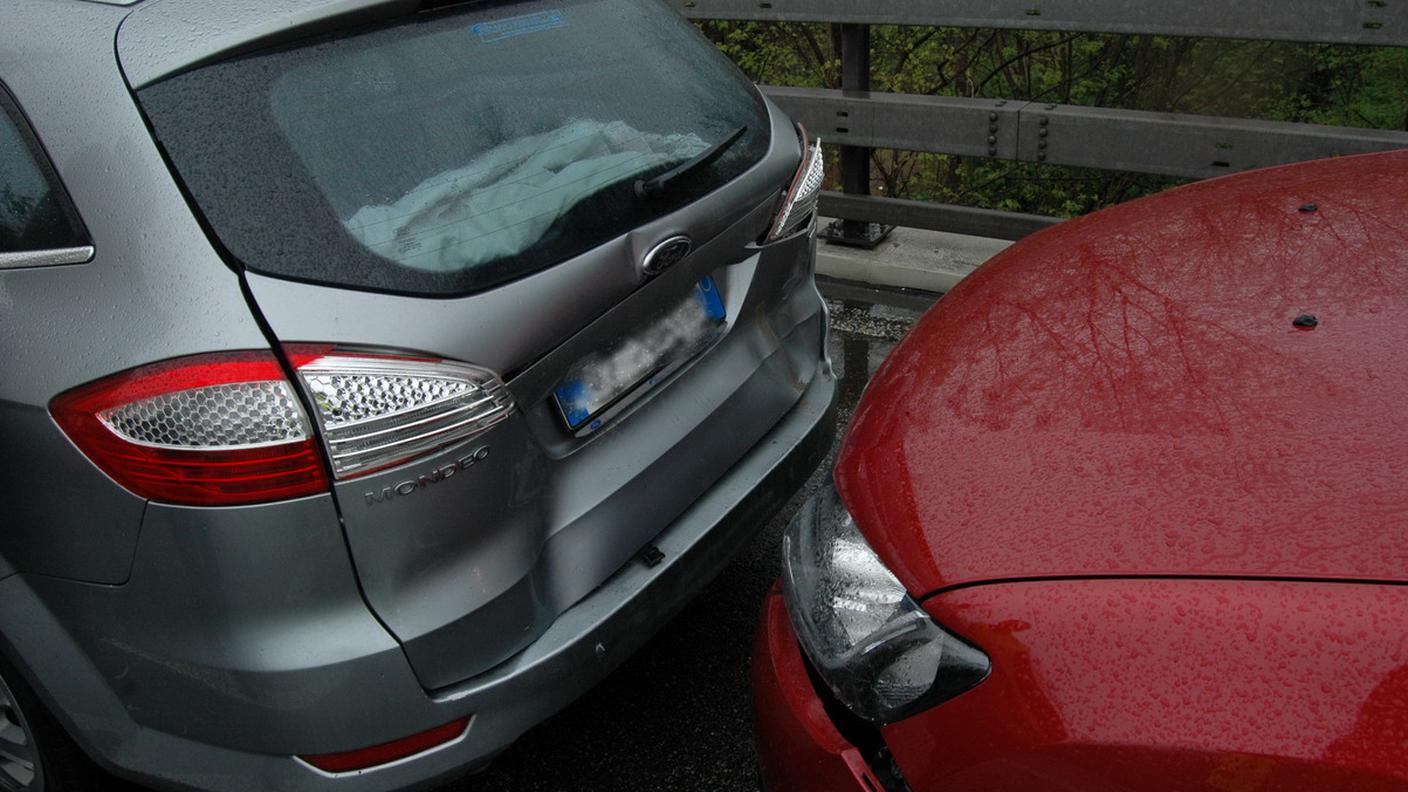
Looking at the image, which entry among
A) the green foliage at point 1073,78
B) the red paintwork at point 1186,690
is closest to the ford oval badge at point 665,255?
the red paintwork at point 1186,690

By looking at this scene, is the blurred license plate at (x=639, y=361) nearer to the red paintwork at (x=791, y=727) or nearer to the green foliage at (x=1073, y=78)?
the red paintwork at (x=791, y=727)

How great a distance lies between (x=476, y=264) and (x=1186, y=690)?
50.0 inches

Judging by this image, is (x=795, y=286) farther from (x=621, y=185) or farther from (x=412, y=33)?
(x=412, y=33)

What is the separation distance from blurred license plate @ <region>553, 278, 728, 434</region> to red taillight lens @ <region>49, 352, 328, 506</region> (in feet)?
1.55

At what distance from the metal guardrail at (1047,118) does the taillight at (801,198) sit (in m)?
1.95

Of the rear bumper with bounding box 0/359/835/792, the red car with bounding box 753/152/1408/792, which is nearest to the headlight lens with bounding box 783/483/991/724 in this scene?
the red car with bounding box 753/152/1408/792

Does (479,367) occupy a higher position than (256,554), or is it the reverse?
(479,367)

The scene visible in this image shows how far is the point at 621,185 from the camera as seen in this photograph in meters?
2.27

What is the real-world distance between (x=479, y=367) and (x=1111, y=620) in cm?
105

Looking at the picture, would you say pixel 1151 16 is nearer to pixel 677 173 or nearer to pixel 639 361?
pixel 677 173

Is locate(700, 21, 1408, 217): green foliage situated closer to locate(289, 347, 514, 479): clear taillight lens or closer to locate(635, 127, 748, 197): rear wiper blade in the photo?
locate(635, 127, 748, 197): rear wiper blade

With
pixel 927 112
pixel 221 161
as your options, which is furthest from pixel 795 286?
pixel 927 112

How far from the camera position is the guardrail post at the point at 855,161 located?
498 centimetres

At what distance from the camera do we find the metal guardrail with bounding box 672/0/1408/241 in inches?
155
